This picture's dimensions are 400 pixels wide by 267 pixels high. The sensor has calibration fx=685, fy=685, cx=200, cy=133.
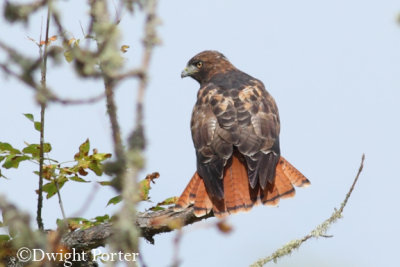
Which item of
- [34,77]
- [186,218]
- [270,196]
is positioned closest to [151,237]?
[186,218]

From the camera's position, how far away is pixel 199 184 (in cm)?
579

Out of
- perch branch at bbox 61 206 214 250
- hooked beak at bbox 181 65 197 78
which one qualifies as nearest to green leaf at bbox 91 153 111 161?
perch branch at bbox 61 206 214 250

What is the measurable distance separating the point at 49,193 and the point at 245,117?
2.13 metres

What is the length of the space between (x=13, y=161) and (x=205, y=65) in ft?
12.7

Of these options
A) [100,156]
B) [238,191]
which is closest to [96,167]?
[100,156]

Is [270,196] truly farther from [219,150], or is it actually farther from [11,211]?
[11,211]

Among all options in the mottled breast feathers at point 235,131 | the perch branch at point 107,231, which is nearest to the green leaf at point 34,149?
the perch branch at point 107,231

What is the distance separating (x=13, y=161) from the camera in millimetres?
4500

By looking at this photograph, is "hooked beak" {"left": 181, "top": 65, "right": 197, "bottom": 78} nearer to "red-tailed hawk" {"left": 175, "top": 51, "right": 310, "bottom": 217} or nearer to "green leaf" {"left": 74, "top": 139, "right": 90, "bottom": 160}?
A: "red-tailed hawk" {"left": 175, "top": 51, "right": 310, "bottom": 217}

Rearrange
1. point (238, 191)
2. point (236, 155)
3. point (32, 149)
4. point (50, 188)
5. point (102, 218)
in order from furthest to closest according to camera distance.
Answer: point (236, 155)
point (238, 191)
point (102, 218)
point (50, 188)
point (32, 149)

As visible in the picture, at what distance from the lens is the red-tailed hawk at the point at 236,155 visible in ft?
18.6

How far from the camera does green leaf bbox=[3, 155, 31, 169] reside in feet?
14.7

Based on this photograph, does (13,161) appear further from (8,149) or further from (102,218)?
(102,218)

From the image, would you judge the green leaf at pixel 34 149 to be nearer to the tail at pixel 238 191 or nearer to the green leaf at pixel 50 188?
the green leaf at pixel 50 188
